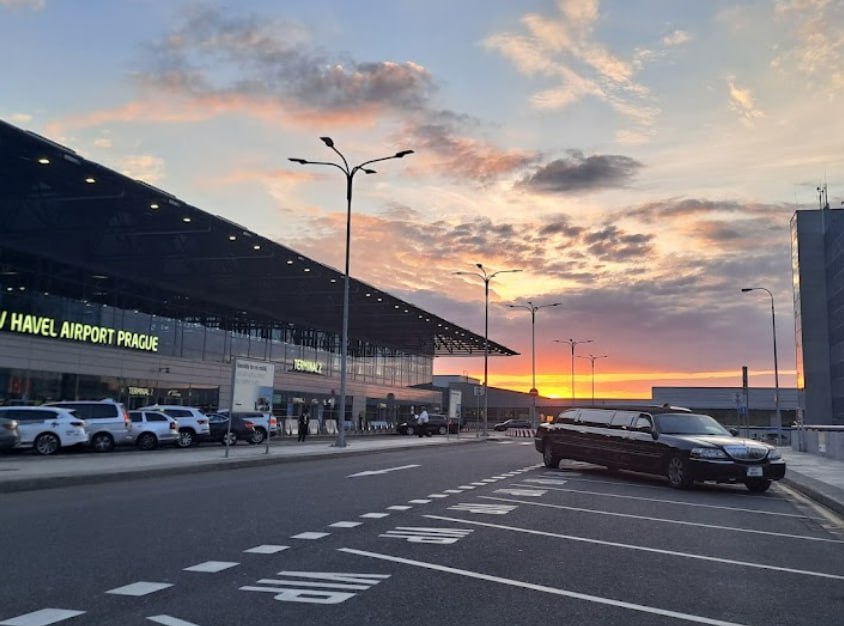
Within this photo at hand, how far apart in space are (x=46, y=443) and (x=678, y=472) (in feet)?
64.0

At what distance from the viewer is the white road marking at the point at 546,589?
5.97 metres

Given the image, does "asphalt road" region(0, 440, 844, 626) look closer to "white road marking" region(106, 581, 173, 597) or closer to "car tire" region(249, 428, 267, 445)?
"white road marking" region(106, 581, 173, 597)

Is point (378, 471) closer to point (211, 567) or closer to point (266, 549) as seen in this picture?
point (266, 549)

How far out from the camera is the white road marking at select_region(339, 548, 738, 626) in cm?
597

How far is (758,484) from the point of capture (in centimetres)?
1639

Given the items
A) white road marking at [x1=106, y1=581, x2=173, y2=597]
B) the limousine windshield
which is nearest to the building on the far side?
the limousine windshield

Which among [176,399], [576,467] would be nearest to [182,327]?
[176,399]

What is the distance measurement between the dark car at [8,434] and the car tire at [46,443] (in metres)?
1.15

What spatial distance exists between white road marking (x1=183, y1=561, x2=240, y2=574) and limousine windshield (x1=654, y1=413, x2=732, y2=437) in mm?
12004

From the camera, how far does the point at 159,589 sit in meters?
6.61

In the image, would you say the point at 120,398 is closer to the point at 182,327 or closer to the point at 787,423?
the point at 182,327

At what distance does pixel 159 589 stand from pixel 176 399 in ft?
146

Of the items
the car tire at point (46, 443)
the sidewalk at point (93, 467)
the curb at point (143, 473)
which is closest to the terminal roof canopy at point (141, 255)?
the car tire at point (46, 443)

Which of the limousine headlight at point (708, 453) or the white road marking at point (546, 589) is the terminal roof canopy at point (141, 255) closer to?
the limousine headlight at point (708, 453)
